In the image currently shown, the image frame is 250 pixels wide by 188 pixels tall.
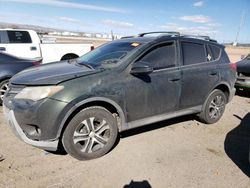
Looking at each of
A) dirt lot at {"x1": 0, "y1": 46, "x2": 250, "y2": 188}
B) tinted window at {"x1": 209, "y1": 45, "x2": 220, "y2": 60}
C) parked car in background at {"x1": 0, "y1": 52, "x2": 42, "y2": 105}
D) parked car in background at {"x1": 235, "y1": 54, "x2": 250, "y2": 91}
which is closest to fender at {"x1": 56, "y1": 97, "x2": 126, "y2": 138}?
dirt lot at {"x1": 0, "y1": 46, "x2": 250, "y2": 188}

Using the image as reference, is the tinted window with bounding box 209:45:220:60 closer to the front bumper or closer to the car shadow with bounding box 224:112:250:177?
the car shadow with bounding box 224:112:250:177

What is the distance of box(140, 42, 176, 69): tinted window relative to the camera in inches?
166

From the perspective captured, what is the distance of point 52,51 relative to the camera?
31.7 ft

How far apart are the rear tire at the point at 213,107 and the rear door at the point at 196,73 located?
0.19 meters

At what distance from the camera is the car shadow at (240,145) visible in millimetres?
3823

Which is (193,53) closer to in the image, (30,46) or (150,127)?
(150,127)

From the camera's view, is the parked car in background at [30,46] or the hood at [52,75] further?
the parked car in background at [30,46]

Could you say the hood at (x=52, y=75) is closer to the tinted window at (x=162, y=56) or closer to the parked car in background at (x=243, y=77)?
the tinted window at (x=162, y=56)

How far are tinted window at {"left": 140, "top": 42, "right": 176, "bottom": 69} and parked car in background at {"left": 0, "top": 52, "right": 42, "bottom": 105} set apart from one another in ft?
11.3

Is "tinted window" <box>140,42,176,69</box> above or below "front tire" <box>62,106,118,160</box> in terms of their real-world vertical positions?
above

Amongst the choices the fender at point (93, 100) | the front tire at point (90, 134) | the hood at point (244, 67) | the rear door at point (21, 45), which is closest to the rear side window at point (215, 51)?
the fender at point (93, 100)

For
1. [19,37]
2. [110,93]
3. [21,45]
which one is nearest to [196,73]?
[110,93]

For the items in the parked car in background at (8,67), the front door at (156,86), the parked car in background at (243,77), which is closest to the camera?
the front door at (156,86)

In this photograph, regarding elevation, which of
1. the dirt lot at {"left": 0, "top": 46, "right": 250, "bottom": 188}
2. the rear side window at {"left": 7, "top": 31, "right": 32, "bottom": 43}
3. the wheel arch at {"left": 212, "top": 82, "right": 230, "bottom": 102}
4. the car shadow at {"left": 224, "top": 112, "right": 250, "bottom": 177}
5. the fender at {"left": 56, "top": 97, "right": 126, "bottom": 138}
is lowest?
the car shadow at {"left": 224, "top": 112, "right": 250, "bottom": 177}
